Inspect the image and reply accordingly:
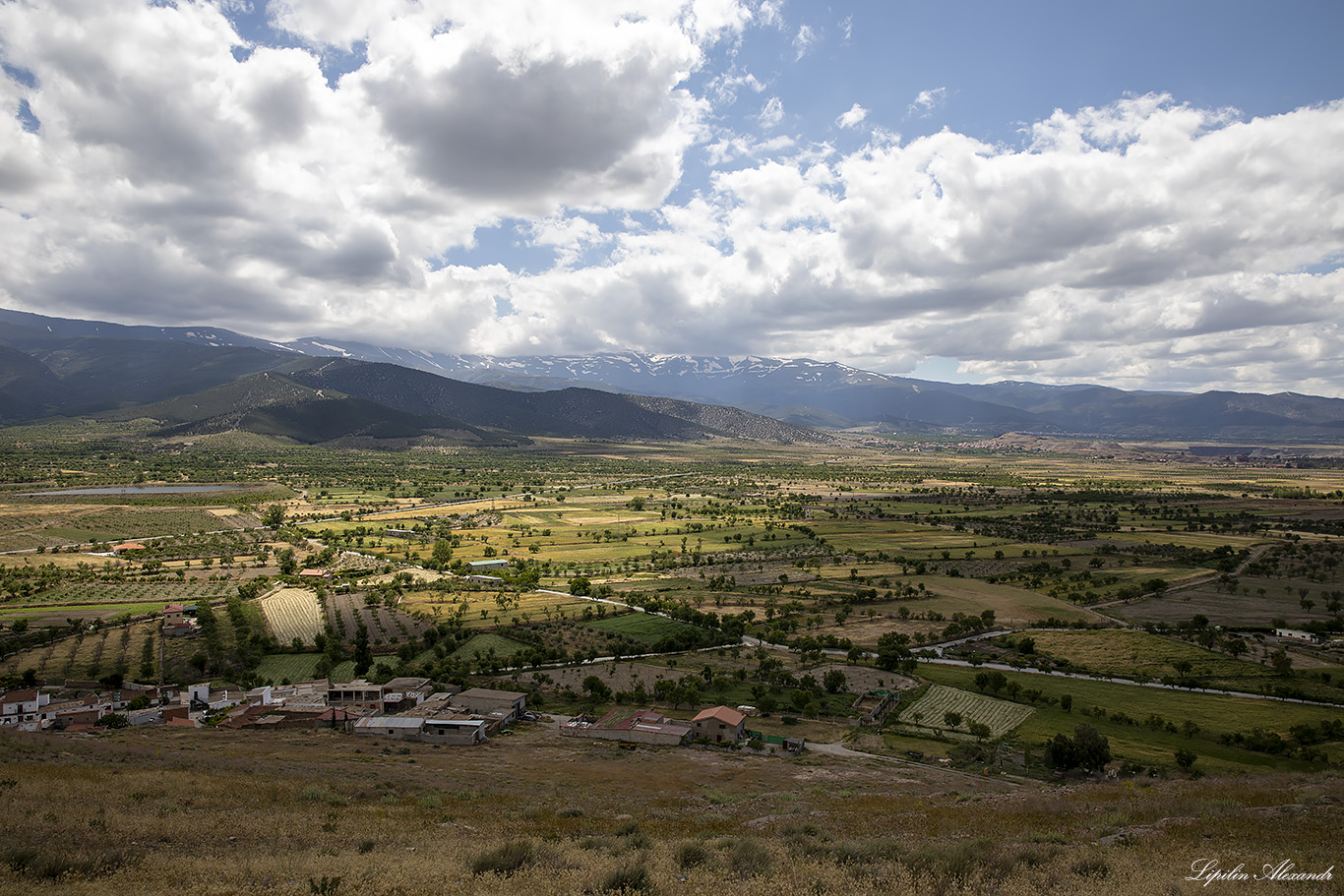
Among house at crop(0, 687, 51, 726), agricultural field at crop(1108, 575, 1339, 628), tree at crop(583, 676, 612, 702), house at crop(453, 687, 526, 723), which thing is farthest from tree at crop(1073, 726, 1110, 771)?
house at crop(0, 687, 51, 726)

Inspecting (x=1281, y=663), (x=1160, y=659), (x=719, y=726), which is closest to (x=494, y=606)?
(x=719, y=726)

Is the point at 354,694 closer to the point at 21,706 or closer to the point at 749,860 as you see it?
the point at 21,706

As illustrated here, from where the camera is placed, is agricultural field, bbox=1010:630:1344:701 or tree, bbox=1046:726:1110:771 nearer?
tree, bbox=1046:726:1110:771

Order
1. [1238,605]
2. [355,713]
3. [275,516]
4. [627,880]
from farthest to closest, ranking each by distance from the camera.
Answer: [275,516]
[1238,605]
[355,713]
[627,880]

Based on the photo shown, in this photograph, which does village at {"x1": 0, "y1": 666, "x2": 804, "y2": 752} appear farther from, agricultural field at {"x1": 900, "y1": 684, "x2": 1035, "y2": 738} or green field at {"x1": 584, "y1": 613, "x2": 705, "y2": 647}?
green field at {"x1": 584, "y1": 613, "x2": 705, "y2": 647}

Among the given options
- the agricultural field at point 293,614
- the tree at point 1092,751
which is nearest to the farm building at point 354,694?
the agricultural field at point 293,614
